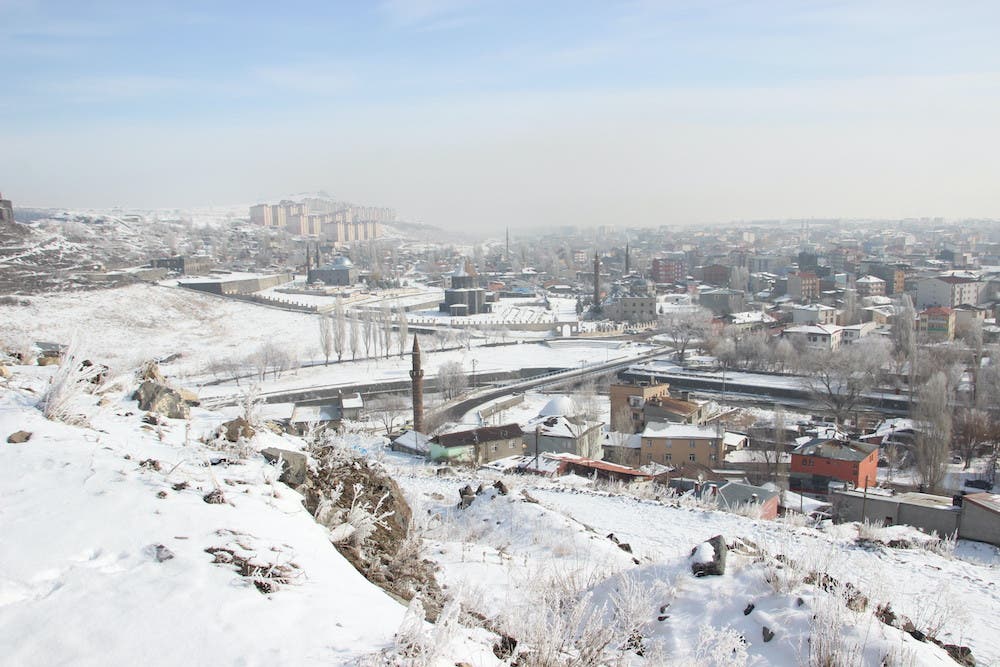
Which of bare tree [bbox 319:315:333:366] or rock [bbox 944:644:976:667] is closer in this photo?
rock [bbox 944:644:976:667]

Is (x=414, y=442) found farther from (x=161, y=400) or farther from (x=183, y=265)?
(x=183, y=265)

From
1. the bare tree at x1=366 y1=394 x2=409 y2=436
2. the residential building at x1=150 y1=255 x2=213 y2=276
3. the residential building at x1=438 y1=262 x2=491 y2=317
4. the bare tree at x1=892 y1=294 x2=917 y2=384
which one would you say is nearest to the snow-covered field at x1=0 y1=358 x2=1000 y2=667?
the bare tree at x1=366 y1=394 x2=409 y2=436

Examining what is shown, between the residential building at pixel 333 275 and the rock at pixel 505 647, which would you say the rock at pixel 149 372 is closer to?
the rock at pixel 505 647

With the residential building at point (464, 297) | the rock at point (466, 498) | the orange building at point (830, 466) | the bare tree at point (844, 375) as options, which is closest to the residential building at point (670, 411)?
the orange building at point (830, 466)

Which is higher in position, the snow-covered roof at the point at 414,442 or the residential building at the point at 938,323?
the residential building at the point at 938,323

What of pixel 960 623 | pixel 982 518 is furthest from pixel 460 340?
pixel 960 623

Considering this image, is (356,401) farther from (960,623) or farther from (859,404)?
(960,623)

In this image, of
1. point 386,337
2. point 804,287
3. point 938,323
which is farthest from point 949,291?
point 386,337

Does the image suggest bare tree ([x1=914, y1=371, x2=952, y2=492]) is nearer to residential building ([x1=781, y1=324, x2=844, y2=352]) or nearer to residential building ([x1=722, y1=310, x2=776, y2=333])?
residential building ([x1=781, y1=324, x2=844, y2=352])
